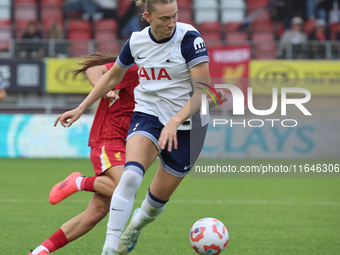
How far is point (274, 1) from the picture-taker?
16.5 metres

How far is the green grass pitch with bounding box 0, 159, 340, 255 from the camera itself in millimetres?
4410

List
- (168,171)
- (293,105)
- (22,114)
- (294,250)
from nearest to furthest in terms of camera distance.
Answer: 1. (168,171)
2. (294,250)
3. (22,114)
4. (293,105)

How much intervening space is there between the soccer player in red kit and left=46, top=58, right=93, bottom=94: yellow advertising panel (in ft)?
30.4

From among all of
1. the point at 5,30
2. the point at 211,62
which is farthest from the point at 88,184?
the point at 5,30

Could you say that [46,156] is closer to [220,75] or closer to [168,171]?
[220,75]

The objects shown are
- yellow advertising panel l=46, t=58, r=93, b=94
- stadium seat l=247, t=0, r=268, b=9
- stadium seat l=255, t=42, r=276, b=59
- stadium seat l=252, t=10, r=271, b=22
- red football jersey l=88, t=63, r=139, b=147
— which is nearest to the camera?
red football jersey l=88, t=63, r=139, b=147

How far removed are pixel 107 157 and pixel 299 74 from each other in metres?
11.0

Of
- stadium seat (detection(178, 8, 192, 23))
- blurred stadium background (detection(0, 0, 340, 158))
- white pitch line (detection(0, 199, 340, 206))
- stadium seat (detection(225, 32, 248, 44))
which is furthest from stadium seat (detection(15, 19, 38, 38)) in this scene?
white pitch line (detection(0, 199, 340, 206))

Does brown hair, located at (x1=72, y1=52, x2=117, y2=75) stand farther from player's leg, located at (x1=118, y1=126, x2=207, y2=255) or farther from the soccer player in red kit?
player's leg, located at (x1=118, y1=126, x2=207, y2=255)

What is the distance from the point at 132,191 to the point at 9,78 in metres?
10.8

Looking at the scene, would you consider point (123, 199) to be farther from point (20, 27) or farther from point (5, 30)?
point (20, 27)

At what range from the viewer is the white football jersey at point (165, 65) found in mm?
3385

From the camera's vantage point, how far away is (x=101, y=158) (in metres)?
3.83

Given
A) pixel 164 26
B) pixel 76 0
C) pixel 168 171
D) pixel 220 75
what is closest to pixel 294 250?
pixel 168 171
